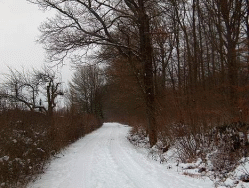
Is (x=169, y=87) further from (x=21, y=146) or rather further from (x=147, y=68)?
(x=21, y=146)

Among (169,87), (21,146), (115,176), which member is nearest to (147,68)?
(169,87)

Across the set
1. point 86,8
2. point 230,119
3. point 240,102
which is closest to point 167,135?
point 230,119

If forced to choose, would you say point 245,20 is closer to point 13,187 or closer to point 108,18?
point 108,18

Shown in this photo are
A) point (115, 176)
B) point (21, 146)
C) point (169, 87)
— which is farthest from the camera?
point (169, 87)

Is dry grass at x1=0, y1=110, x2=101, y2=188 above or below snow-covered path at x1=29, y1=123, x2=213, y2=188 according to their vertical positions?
above

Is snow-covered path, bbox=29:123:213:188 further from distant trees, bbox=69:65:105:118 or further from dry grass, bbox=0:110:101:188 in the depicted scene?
distant trees, bbox=69:65:105:118

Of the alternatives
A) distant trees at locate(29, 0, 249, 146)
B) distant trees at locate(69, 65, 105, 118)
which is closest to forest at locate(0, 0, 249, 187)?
distant trees at locate(29, 0, 249, 146)

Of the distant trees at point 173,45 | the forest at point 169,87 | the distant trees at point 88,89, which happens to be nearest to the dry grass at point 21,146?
the forest at point 169,87

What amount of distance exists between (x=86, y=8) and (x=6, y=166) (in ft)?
33.8

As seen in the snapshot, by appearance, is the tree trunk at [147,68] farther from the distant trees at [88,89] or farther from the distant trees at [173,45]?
the distant trees at [88,89]

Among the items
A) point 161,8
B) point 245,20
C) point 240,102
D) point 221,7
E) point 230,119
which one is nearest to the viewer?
point 240,102

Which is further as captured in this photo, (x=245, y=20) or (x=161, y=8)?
(x=161, y=8)

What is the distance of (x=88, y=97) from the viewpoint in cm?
4903

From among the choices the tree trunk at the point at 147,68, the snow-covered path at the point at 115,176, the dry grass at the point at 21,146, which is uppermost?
the tree trunk at the point at 147,68
